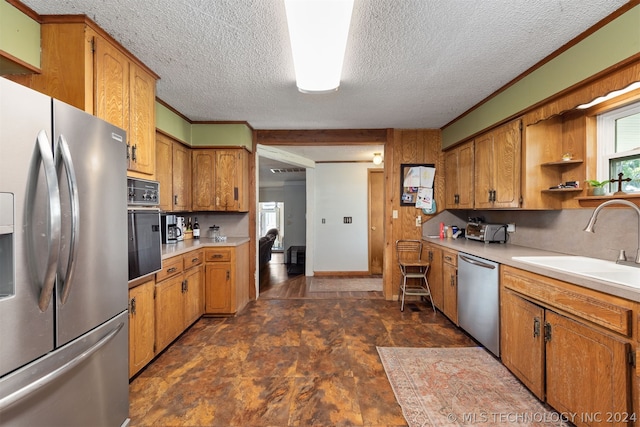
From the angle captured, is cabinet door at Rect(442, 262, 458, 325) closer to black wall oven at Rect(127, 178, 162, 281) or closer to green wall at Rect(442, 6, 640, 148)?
green wall at Rect(442, 6, 640, 148)

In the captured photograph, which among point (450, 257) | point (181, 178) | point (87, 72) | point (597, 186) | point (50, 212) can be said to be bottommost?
point (450, 257)

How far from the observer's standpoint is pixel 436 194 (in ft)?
12.4

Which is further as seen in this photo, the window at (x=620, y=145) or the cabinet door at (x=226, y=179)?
the cabinet door at (x=226, y=179)

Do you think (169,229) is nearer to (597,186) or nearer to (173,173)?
(173,173)

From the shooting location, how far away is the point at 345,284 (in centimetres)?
472

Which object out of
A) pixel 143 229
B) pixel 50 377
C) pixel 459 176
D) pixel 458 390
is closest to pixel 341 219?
pixel 459 176

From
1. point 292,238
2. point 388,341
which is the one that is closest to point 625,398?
point 388,341

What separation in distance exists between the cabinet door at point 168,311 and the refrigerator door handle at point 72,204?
1.20 metres

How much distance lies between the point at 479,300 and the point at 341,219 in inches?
129

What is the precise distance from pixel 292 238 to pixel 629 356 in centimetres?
678

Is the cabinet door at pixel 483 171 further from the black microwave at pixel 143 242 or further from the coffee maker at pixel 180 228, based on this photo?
the coffee maker at pixel 180 228

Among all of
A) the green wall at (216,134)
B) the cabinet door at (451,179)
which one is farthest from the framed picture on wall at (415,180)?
the green wall at (216,134)

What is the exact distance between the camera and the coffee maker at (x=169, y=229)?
10.1 ft

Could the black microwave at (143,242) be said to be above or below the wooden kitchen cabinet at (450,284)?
above
